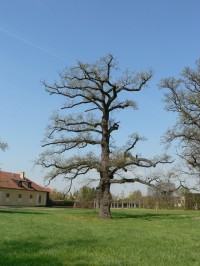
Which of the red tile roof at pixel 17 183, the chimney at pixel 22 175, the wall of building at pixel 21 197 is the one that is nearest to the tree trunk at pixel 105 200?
the red tile roof at pixel 17 183

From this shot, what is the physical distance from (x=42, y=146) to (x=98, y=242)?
20.8m

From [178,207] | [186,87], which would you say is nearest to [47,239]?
[186,87]

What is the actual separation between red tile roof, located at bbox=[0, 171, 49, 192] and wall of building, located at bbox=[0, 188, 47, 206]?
730 mm

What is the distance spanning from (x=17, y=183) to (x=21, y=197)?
2604 mm

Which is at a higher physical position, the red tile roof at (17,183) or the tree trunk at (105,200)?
the red tile roof at (17,183)

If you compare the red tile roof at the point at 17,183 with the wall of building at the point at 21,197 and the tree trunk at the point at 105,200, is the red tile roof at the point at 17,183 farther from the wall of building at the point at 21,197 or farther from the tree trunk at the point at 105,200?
the tree trunk at the point at 105,200

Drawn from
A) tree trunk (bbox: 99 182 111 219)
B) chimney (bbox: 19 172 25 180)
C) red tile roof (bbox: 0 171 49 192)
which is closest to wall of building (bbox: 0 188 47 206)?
red tile roof (bbox: 0 171 49 192)

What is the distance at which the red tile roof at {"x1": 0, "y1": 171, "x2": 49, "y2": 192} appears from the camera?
73.1m

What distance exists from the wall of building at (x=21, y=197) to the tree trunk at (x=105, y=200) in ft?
140

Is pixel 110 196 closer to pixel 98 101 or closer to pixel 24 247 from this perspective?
pixel 98 101

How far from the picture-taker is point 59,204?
270 ft

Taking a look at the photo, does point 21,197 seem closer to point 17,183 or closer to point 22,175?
point 17,183

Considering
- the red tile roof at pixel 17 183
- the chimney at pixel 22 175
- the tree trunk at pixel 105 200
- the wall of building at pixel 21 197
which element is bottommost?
the tree trunk at pixel 105 200

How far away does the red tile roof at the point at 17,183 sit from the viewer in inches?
2876
